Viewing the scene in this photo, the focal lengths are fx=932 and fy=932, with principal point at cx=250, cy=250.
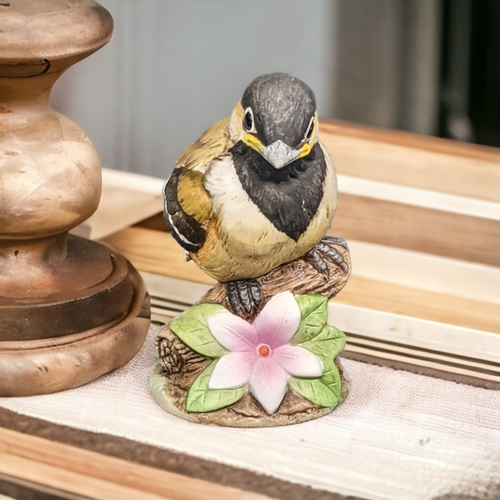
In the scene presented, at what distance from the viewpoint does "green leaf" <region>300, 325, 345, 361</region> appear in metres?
0.74

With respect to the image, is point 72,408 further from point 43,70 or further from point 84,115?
point 84,115

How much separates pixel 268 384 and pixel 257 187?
152mm

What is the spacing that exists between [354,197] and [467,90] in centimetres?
23

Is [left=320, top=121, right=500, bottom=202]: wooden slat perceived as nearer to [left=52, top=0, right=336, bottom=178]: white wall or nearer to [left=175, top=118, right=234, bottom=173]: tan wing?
[left=52, top=0, right=336, bottom=178]: white wall

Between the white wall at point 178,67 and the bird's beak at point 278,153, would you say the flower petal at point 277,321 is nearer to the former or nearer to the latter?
the bird's beak at point 278,153

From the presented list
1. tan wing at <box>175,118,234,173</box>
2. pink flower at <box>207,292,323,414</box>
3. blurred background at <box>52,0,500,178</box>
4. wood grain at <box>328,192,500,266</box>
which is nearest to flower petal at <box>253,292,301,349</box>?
pink flower at <box>207,292,323,414</box>

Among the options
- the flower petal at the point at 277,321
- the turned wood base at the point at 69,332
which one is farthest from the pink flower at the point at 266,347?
the turned wood base at the point at 69,332

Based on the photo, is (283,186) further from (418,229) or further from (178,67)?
(178,67)

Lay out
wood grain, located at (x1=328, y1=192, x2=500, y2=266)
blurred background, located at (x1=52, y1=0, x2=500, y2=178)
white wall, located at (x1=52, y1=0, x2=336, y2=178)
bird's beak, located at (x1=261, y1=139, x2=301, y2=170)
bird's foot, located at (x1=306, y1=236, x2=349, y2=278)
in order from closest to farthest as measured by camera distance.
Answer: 1. bird's beak, located at (x1=261, y1=139, x2=301, y2=170)
2. bird's foot, located at (x1=306, y1=236, x2=349, y2=278)
3. wood grain, located at (x1=328, y1=192, x2=500, y2=266)
4. blurred background, located at (x1=52, y1=0, x2=500, y2=178)
5. white wall, located at (x1=52, y1=0, x2=336, y2=178)

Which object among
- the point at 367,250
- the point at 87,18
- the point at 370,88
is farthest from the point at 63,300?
the point at 370,88

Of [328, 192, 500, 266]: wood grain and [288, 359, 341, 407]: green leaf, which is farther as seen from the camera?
[328, 192, 500, 266]: wood grain

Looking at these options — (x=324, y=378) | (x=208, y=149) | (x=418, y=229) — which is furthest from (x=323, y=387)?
(x=418, y=229)

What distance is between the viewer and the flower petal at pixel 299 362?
73 centimetres

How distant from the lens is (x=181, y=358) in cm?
75
